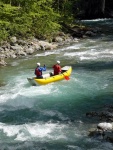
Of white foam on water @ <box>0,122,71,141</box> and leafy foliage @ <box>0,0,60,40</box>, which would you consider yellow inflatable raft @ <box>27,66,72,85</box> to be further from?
leafy foliage @ <box>0,0,60,40</box>

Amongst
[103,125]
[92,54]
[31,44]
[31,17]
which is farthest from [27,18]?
[103,125]

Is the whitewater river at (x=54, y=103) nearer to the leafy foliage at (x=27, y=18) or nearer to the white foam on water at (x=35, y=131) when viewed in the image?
the white foam on water at (x=35, y=131)

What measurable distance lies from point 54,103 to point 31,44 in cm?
1268

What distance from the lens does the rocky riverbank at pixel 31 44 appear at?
24.4 meters

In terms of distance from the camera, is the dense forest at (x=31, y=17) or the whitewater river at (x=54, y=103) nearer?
the whitewater river at (x=54, y=103)

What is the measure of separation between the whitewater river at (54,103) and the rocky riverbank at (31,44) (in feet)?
4.34

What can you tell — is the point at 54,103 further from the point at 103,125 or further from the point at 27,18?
the point at 27,18

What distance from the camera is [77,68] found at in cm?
2084

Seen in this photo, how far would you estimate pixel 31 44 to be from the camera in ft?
87.2

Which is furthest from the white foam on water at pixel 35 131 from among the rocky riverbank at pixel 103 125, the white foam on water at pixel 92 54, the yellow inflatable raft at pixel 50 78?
the white foam on water at pixel 92 54

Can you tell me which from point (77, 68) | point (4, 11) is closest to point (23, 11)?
point (4, 11)

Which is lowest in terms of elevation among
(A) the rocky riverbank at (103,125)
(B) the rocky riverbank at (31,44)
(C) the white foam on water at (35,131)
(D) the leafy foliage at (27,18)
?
(C) the white foam on water at (35,131)

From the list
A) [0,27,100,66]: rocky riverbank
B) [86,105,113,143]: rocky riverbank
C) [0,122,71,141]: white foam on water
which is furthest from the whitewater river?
[0,27,100,66]: rocky riverbank

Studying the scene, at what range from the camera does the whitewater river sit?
438 inches
